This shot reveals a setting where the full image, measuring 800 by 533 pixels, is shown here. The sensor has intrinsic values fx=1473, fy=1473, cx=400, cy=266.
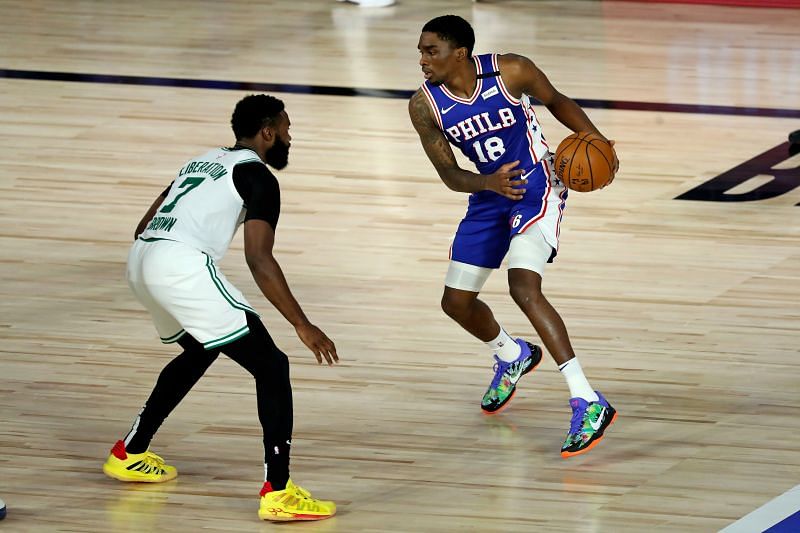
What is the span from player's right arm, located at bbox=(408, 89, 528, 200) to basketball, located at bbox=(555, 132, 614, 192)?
0.15 meters

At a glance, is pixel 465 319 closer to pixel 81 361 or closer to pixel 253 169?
pixel 253 169

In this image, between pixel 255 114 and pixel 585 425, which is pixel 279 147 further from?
pixel 585 425

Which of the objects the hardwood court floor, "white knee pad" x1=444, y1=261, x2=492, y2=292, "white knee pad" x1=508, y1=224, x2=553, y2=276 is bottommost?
the hardwood court floor

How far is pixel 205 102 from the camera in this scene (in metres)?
9.87

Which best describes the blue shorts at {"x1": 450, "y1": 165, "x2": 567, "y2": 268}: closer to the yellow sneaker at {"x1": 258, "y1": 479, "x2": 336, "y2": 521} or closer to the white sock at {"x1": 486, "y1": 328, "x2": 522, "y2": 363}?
the white sock at {"x1": 486, "y1": 328, "x2": 522, "y2": 363}

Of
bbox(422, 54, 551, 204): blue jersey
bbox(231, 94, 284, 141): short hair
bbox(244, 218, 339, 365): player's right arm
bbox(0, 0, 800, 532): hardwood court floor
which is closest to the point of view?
bbox(244, 218, 339, 365): player's right arm

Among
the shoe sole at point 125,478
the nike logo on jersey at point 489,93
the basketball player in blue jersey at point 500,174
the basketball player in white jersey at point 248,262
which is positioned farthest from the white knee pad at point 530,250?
the shoe sole at point 125,478

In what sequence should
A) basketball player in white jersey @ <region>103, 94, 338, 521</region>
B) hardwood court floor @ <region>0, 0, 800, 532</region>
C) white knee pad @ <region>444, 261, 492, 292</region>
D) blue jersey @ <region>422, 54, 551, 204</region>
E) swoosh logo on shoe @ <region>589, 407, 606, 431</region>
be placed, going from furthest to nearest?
1. white knee pad @ <region>444, 261, 492, 292</region>
2. blue jersey @ <region>422, 54, 551, 204</region>
3. swoosh logo on shoe @ <region>589, 407, 606, 431</region>
4. hardwood court floor @ <region>0, 0, 800, 532</region>
5. basketball player in white jersey @ <region>103, 94, 338, 521</region>

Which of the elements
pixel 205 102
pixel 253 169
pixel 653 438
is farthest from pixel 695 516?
pixel 205 102

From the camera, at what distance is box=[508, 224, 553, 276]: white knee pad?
473cm

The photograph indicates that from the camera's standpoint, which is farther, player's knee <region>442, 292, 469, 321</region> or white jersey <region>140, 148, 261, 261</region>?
player's knee <region>442, 292, 469, 321</region>

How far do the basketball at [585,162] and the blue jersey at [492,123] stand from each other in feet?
0.37

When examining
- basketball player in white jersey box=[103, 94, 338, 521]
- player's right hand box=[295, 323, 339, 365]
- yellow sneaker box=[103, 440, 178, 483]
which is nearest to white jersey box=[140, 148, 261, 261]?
basketball player in white jersey box=[103, 94, 338, 521]

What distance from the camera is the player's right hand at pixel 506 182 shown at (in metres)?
4.69
